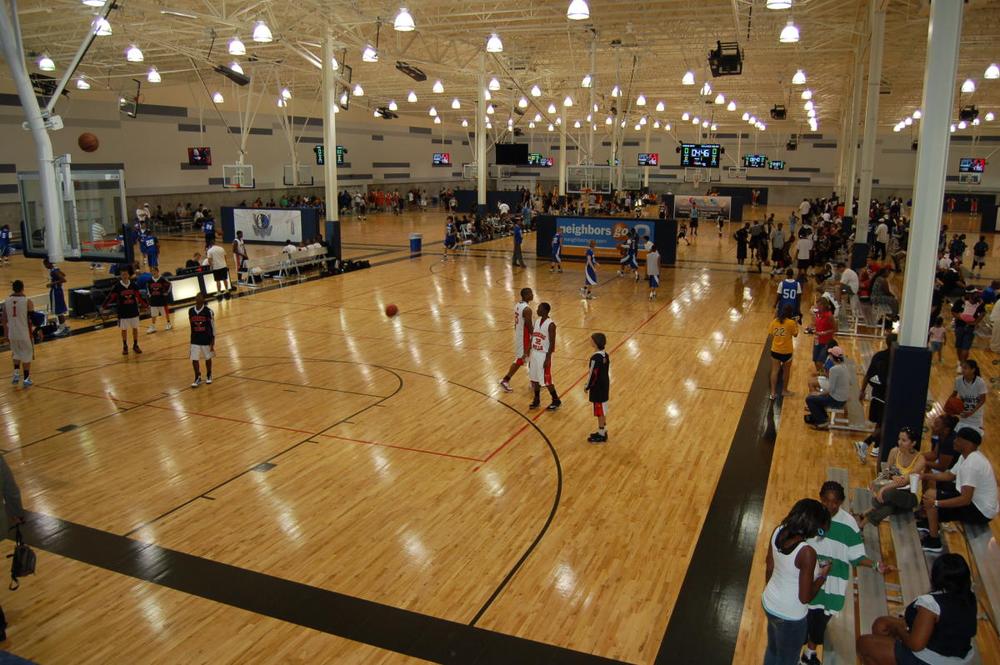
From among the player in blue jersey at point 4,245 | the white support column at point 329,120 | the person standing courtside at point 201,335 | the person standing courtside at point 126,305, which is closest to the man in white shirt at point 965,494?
the person standing courtside at point 201,335

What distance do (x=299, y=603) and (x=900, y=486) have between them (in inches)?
208

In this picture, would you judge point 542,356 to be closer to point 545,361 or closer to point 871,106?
point 545,361

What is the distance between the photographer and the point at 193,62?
1166 inches

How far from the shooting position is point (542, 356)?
33.0ft

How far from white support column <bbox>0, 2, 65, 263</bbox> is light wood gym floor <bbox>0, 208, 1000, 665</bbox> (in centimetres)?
225

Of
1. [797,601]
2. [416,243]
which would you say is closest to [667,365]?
[797,601]

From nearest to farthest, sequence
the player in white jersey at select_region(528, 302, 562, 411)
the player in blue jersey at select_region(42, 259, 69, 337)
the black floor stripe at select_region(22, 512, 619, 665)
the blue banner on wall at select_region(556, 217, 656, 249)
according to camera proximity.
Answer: the black floor stripe at select_region(22, 512, 619, 665), the player in white jersey at select_region(528, 302, 562, 411), the player in blue jersey at select_region(42, 259, 69, 337), the blue banner on wall at select_region(556, 217, 656, 249)

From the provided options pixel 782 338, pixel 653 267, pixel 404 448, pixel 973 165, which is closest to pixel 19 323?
pixel 404 448

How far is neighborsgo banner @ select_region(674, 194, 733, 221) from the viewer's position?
135 feet

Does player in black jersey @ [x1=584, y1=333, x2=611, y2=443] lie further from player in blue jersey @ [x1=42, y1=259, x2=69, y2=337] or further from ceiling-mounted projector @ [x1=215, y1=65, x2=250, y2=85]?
ceiling-mounted projector @ [x1=215, y1=65, x2=250, y2=85]

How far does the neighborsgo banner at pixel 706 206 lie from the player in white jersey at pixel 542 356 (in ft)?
106

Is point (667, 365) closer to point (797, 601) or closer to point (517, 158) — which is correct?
point (797, 601)

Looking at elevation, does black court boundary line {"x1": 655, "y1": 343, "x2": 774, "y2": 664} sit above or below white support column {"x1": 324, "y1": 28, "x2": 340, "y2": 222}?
below

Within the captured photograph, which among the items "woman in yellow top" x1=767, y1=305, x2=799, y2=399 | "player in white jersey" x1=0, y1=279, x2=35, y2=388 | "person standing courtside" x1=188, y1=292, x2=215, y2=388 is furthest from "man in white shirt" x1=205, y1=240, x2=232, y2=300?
"woman in yellow top" x1=767, y1=305, x2=799, y2=399
